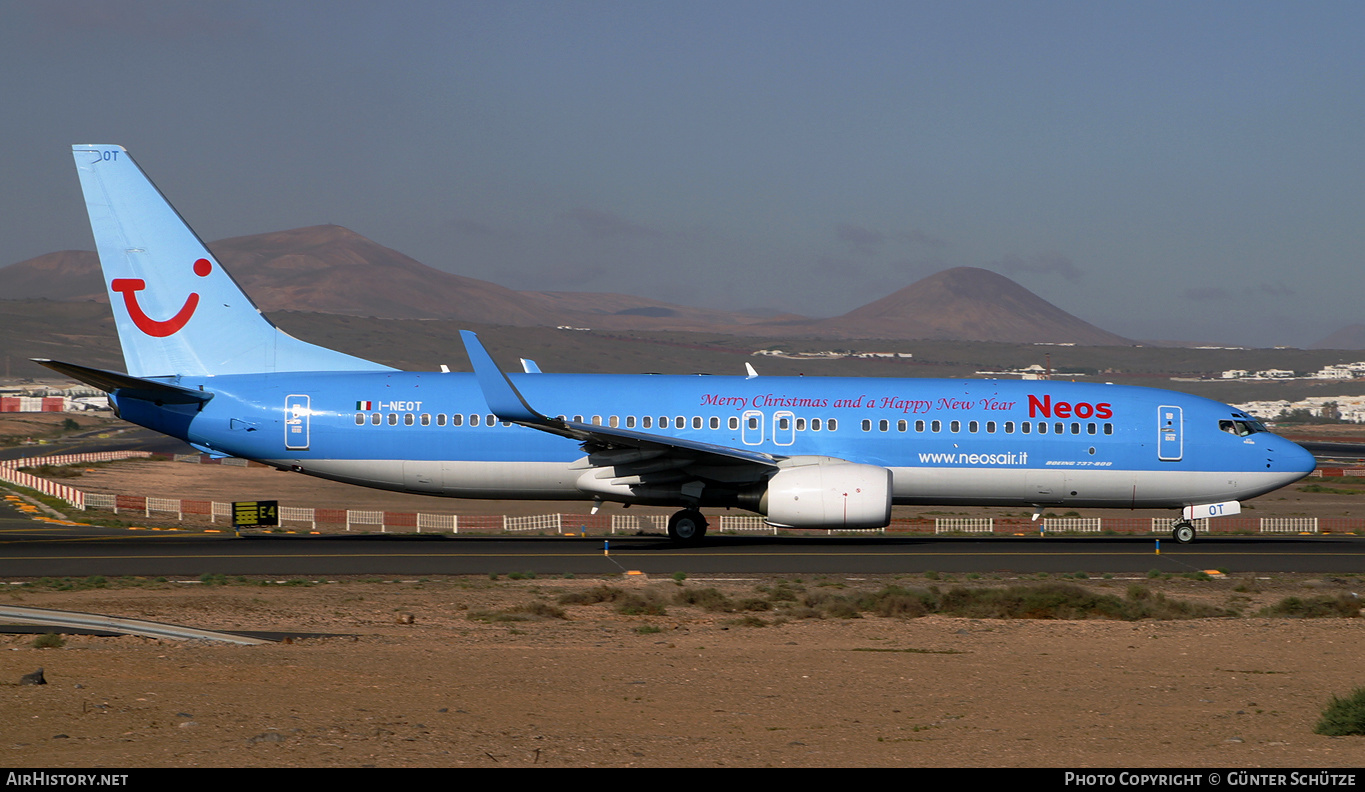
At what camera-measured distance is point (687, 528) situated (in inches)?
1104

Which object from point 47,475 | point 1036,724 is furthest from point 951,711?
point 47,475

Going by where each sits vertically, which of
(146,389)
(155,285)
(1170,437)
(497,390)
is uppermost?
(155,285)

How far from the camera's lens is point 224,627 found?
51.8 ft

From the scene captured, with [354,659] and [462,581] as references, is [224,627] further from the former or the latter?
[462,581]

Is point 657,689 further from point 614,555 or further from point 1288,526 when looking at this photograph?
point 1288,526

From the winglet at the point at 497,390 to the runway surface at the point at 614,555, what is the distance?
3.11m

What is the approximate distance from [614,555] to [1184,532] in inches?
578

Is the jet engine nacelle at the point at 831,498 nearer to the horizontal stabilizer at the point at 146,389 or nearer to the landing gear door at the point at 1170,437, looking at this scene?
the landing gear door at the point at 1170,437

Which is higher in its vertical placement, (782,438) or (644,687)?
(782,438)

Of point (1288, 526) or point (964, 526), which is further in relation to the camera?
point (964, 526)

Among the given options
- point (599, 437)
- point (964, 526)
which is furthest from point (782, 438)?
point (964, 526)

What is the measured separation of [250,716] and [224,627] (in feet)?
20.2

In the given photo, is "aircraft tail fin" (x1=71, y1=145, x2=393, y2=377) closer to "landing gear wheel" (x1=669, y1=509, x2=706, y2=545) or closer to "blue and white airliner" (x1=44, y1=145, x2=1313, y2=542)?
"blue and white airliner" (x1=44, y1=145, x2=1313, y2=542)

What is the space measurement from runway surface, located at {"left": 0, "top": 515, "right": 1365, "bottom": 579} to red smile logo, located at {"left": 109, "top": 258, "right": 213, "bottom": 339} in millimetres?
5217
